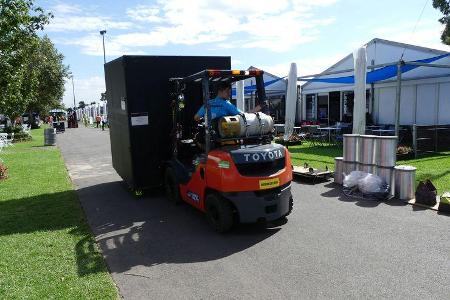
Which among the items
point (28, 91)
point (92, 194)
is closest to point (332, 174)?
point (92, 194)

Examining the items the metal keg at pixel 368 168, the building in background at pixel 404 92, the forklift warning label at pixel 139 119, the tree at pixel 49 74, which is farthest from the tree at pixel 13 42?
the tree at pixel 49 74

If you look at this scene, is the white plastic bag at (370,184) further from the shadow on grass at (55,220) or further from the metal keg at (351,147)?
the shadow on grass at (55,220)

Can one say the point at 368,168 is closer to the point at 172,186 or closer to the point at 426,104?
the point at 172,186

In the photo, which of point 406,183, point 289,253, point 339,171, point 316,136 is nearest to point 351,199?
point 406,183

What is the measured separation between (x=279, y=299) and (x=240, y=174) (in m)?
2.04

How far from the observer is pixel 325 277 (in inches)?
169

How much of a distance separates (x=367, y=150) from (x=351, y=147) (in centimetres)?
47

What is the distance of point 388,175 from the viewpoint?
25.1 ft

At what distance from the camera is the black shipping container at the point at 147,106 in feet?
25.6

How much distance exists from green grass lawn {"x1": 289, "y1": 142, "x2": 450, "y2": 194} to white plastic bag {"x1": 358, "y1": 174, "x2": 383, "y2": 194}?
1.26 meters

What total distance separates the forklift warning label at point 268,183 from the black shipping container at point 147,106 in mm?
3293

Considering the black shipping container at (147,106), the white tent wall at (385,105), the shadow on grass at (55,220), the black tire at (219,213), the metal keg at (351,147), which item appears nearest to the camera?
the shadow on grass at (55,220)

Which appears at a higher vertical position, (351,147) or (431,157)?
(351,147)

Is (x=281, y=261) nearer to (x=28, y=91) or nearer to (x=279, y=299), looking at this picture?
(x=279, y=299)
